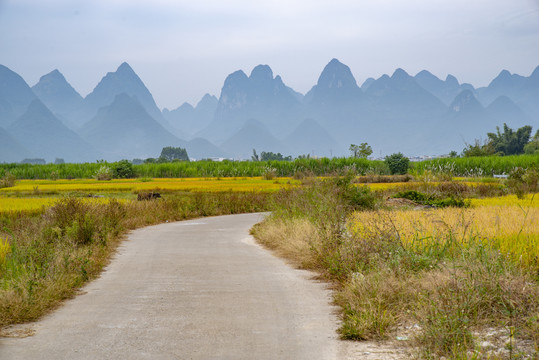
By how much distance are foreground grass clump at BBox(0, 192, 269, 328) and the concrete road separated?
363mm

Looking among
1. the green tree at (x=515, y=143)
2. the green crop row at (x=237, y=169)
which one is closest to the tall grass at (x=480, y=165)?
the green crop row at (x=237, y=169)

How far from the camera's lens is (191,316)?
8008mm

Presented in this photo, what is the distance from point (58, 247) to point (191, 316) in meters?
5.50

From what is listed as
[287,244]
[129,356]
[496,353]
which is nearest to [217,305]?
[129,356]

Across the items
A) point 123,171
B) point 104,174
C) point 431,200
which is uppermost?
point 123,171

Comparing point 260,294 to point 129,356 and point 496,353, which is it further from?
point 496,353

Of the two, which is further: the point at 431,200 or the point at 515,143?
the point at 515,143

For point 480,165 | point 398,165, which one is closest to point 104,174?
point 398,165

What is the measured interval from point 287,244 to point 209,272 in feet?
11.9

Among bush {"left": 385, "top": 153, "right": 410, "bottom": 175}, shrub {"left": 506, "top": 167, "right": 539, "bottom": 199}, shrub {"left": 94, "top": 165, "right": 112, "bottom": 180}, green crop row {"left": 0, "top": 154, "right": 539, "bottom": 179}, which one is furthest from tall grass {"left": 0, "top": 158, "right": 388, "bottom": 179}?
shrub {"left": 506, "top": 167, "right": 539, "bottom": 199}

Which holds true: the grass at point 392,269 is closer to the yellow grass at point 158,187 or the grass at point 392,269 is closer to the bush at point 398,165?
the yellow grass at point 158,187

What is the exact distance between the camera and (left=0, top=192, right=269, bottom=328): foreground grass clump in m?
8.39

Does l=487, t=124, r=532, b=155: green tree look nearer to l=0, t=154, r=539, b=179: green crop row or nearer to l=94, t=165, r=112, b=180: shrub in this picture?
l=0, t=154, r=539, b=179: green crop row

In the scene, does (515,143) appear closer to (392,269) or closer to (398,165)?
(398,165)
